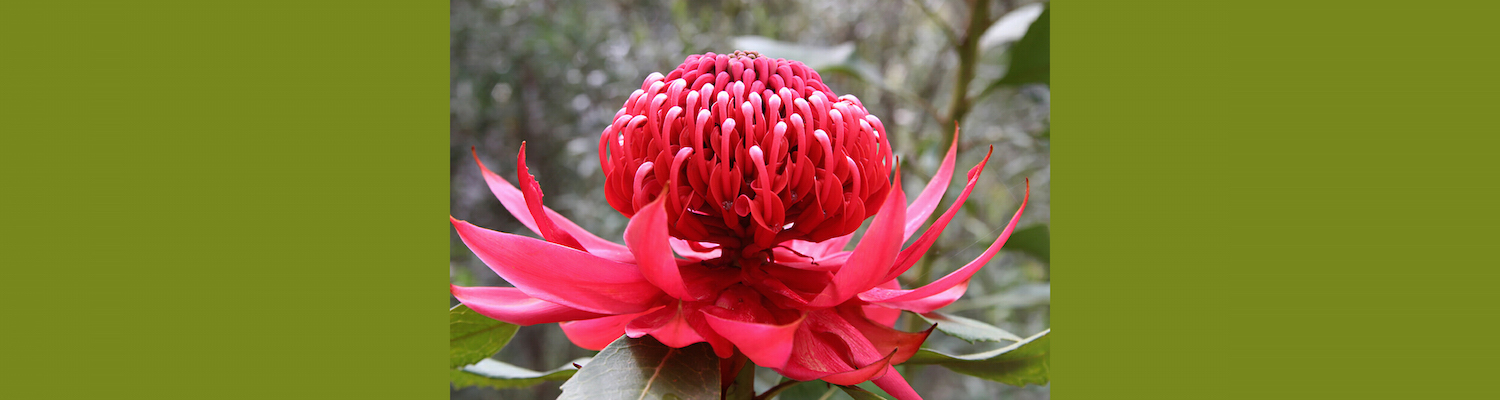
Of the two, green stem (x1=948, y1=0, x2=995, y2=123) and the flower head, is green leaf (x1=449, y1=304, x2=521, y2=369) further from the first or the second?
green stem (x1=948, y1=0, x2=995, y2=123)

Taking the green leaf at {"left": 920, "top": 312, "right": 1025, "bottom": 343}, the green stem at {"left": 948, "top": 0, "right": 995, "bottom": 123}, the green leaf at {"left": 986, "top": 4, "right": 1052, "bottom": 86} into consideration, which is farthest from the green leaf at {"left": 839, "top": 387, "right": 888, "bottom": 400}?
the green stem at {"left": 948, "top": 0, "right": 995, "bottom": 123}

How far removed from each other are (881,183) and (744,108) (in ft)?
0.58

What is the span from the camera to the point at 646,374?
68 cm

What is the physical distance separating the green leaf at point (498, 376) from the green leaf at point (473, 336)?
3cm

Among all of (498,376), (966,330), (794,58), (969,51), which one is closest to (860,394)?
(966,330)

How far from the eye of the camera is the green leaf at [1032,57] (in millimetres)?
1218

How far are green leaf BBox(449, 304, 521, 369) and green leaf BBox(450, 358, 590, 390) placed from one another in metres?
0.03

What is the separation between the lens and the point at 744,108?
74 centimetres

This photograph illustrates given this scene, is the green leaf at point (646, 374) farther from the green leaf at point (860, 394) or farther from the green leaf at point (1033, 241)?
the green leaf at point (1033, 241)

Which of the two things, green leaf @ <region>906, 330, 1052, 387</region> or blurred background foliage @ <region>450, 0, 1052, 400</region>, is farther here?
blurred background foliage @ <region>450, 0, 1052, 400</region>

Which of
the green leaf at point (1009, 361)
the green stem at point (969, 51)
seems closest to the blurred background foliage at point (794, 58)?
the green stem at point (969, 51)

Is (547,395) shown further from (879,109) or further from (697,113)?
(879,109)

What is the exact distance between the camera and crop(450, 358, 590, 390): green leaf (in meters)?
0.96

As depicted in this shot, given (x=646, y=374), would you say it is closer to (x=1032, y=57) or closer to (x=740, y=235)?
(x=740, y=235)
